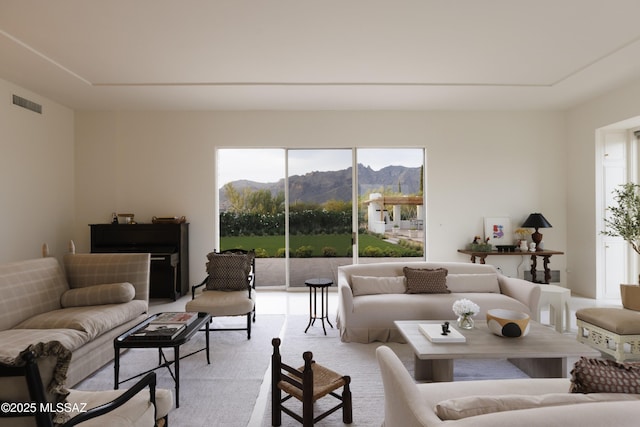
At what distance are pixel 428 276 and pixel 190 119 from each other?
4888 millimetres

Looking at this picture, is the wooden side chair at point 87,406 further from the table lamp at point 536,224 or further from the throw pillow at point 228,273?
the table lamp at point 536,224

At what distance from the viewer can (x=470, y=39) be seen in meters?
3.68

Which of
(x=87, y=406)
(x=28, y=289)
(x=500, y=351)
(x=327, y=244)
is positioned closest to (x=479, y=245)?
(x=327, y=244)

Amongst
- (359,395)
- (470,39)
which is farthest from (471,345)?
(470,39)

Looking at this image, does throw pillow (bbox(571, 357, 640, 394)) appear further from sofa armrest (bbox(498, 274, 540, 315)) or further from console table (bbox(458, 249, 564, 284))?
console table (bbox(458, 249, 564, 284))

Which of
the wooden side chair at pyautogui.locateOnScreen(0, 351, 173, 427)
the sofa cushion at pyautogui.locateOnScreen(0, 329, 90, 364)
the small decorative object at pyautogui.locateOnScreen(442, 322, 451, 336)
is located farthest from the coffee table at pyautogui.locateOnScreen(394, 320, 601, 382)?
the sofa cushion at pyautogui.locateOnScreen(0, 329, 90, 364)

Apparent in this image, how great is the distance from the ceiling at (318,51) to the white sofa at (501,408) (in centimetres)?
310

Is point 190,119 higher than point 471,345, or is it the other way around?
point 190,119

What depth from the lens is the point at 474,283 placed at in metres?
4.23

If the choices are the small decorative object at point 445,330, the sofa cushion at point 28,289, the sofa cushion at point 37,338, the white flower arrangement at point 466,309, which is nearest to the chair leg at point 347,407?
the small decorative object at point 445,330

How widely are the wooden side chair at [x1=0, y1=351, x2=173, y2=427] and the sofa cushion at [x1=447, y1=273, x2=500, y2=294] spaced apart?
3458 millimetres

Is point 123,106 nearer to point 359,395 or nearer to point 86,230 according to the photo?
point 86,230

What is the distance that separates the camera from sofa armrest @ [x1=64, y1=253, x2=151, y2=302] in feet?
12.1

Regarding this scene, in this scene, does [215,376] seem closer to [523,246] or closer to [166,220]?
[166,220]
